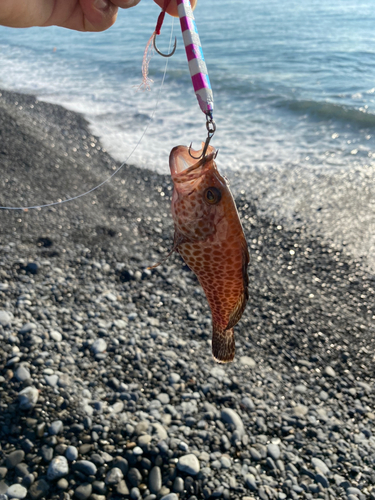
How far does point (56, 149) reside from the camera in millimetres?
10883

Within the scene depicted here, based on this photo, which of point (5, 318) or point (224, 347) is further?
point (5, 318)

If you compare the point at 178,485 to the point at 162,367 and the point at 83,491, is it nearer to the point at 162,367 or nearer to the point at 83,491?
the point at 83,491

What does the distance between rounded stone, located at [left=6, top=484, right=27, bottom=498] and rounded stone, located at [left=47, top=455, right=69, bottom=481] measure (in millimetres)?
235

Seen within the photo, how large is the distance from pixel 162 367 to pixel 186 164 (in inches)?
147

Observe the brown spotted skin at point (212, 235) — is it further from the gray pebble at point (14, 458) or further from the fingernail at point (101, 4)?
the gray pebble at point (14, 458)

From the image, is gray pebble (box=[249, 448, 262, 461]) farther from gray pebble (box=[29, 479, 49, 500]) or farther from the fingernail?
the fingernail

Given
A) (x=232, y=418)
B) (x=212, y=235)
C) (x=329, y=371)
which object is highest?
(x=212, y=235)

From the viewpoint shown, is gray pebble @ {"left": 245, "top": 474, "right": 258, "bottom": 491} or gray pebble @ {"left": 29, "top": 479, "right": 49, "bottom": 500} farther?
gray pebble @ {"left": 245, "top": 474, "right": 258, "bottom": 491}

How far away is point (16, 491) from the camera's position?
388 cm

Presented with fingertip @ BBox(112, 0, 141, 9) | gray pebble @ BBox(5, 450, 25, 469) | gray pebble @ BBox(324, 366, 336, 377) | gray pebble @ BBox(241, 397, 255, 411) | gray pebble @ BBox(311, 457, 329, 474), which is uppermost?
fingertip @ BBox(112, 0, 141, 9)

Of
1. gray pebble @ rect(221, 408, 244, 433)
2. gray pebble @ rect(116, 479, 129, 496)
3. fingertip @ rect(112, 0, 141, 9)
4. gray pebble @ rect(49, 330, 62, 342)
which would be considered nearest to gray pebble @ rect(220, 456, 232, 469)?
gray pebble @ rect(221, 408, 244, 433)

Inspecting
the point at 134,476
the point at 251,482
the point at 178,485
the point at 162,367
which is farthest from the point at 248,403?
the point at 134,476

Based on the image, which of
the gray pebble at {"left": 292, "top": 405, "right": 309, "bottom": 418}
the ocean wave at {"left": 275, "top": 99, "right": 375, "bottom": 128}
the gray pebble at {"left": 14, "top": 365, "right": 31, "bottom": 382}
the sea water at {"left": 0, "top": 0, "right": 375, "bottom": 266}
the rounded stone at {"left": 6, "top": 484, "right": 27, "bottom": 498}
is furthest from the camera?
the ocean wave at {"left": 275, "top": 99, "right": 375, "bottom": 128}

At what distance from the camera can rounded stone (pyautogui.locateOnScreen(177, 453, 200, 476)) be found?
4395mm
